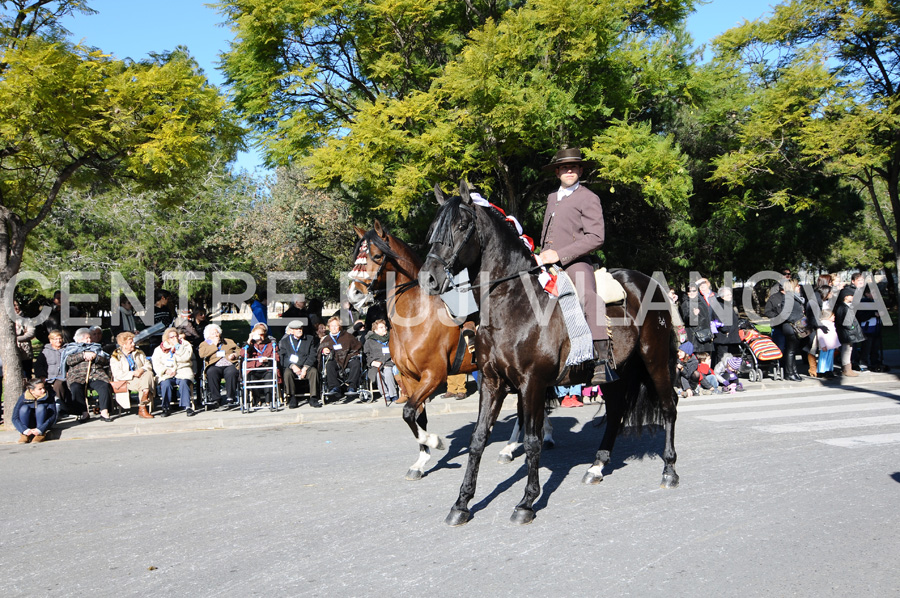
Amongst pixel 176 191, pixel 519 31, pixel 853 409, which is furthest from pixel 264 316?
pixel 853 409

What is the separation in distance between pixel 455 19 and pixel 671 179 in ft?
21.6

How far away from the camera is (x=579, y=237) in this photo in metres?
6.04

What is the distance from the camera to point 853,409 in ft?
32.8

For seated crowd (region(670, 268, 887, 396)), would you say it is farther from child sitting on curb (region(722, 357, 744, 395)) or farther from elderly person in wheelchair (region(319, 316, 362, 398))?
elderly person in wheelchair (region(319, 316, 362, 398))

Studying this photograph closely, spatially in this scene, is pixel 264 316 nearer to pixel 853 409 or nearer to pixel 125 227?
pixel 853 409

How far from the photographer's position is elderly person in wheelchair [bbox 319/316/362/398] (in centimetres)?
1270

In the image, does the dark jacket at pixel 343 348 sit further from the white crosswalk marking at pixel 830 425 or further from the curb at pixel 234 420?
the white crosswalk marking at pixel 830 425

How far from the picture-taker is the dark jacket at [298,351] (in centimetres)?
1262

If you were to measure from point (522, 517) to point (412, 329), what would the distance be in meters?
2.82

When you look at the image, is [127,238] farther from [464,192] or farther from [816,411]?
[464,192]

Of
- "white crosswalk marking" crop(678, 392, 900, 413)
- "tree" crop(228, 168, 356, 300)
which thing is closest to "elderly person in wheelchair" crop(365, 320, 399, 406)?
Result: "white crosswalk marking" crop(678, 392, 900, 413)

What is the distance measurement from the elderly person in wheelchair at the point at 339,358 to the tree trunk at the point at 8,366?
481cm

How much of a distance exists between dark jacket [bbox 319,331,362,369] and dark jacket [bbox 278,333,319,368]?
0.26 metres

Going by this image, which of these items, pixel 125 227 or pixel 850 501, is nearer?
pixel 850 501
